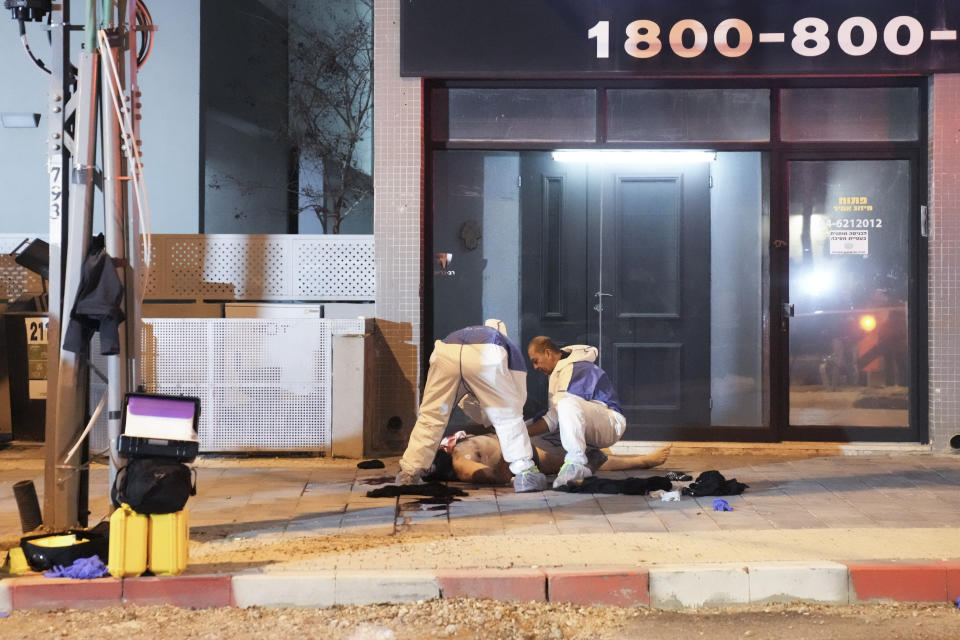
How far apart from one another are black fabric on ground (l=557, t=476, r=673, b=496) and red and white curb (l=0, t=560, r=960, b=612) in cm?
221

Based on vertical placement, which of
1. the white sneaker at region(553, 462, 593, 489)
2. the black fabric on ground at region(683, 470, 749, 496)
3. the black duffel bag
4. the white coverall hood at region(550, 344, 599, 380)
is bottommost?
the black fabric on ground at region(683, 470, 749, 496)

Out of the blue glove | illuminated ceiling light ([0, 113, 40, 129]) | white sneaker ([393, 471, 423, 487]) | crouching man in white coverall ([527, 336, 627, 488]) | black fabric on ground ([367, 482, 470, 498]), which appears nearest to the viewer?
the blue glove

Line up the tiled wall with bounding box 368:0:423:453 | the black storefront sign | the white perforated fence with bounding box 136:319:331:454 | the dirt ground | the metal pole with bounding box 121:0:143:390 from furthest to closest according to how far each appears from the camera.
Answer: the tiled wall with bounding box 368:0:423:453, the black storefront sign, the white perforated fence with bounding box 136:319:331:454, the metal pole with bounding box 121:0:143:390, the dirt ground

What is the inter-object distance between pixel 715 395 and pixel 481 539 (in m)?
4.39

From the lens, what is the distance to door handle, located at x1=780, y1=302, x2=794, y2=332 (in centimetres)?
1043

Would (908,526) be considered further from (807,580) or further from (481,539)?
(481,539)

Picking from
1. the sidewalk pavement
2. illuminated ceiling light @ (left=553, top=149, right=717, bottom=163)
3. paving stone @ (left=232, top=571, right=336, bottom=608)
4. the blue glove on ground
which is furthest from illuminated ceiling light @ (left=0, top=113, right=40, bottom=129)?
paving stone @ (left=232, top=571, right=336, bottom=608)

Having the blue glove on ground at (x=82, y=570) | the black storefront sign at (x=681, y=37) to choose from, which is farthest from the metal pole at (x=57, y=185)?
the black storefront sign at (x=681, y=37)

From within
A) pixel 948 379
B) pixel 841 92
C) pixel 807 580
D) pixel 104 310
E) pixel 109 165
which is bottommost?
pixel 807 580

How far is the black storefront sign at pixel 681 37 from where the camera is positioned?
A: 1001 cm

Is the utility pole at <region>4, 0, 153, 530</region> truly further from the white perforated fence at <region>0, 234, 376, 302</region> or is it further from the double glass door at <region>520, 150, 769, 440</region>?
the double glass door at <region>520, 150, 769, 440</region>

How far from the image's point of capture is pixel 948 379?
10.2 meters

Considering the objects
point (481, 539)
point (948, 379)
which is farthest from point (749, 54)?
point (481, 539)

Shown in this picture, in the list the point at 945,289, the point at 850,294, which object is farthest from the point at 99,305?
the point at 945,289
